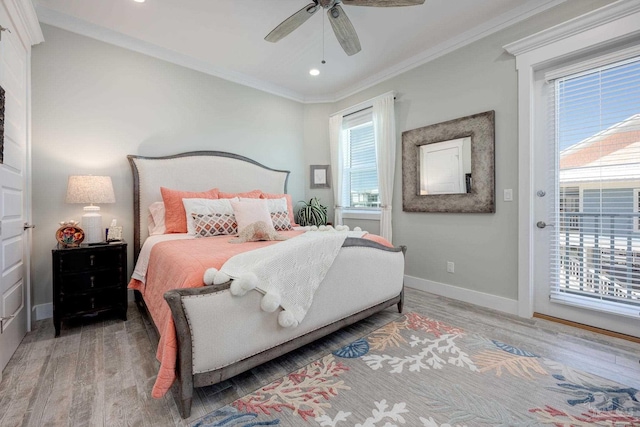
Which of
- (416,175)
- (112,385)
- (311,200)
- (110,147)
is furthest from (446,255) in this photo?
(110,147)

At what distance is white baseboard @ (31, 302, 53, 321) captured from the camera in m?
2.52

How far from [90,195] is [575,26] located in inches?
168

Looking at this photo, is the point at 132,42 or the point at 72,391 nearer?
the point at 72,391

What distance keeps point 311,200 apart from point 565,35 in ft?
10.7

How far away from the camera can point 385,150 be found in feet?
12.0

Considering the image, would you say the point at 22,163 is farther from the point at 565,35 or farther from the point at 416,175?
the point at 565,35

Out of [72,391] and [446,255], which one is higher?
[446,255]

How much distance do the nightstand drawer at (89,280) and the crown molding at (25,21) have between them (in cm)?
194

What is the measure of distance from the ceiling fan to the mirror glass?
1.44 m

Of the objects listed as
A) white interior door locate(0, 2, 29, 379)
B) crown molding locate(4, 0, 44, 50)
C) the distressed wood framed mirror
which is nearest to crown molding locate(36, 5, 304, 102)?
crown molding locate(4, 0, 44, 50)

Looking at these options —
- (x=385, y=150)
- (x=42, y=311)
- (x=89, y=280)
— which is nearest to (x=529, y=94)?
(x=385, y=150)

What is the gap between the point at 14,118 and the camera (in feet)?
6.88

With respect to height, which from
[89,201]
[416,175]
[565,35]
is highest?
[565,35]

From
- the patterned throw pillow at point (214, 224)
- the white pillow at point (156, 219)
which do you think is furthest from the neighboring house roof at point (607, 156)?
the white pillow at point (156, 219)
